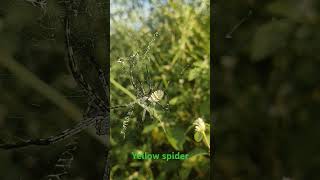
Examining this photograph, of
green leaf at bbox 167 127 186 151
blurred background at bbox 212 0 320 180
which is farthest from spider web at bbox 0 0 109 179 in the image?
blurred background at bbox 212 0 320 180

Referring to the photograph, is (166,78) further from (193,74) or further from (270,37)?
(270,37)

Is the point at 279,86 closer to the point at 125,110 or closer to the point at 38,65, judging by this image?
the point at 125,110

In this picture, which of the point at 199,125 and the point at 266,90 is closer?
the point at 199,125

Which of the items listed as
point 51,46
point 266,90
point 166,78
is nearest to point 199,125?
point 166,78

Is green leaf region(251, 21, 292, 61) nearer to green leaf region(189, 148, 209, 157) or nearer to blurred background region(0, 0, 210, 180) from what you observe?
blurred background region(0, 0, 210, 180)

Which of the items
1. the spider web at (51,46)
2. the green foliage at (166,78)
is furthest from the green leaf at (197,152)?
the spider web at (51,46)

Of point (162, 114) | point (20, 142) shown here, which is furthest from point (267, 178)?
point (20, 142)

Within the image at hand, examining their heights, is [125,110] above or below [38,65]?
below
